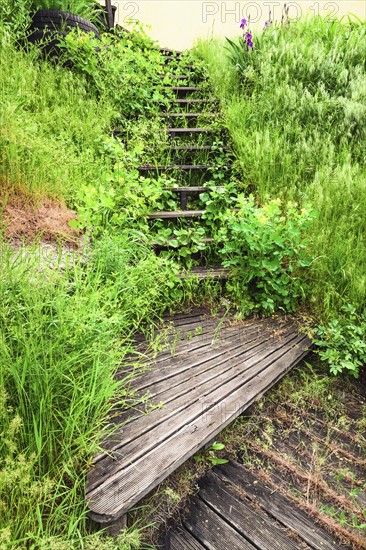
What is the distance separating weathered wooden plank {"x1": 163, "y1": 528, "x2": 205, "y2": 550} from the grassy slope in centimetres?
202

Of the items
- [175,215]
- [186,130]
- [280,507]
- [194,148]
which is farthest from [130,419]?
[186,130]

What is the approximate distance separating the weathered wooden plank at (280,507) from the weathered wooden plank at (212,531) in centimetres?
23

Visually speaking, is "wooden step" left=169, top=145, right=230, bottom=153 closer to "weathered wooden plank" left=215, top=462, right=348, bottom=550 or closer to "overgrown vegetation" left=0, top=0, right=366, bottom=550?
"overgrown vegetation" left=0, top=0, right=366, bottom=550

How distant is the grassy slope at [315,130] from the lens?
11.2 ft

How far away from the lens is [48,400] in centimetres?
192

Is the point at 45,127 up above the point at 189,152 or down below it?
above

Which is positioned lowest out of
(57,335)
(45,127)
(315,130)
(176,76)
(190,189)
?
(57,335)

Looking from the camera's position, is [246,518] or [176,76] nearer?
[246,518]

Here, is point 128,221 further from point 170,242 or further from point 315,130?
point 315,130

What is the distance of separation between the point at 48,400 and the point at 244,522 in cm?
116

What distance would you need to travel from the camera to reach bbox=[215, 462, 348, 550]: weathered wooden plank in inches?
76.2

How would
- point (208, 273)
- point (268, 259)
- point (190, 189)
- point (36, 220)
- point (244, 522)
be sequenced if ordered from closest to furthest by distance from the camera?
point (244, 522) → point (36, 220) → point (268, 259) → point (208, 273) → point (190, 189)

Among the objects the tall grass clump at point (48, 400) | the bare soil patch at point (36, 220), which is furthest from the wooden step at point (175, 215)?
the tall grass clump at point (48, 400)

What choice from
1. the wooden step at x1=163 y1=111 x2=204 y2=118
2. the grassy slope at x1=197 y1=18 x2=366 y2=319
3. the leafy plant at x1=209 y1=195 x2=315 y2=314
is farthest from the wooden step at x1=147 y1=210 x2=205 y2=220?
the wooden step at x1=163 y1=111 x2=204 y2=118
